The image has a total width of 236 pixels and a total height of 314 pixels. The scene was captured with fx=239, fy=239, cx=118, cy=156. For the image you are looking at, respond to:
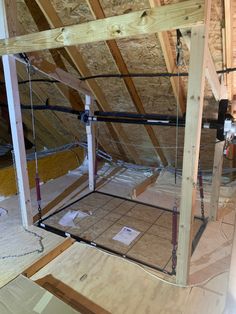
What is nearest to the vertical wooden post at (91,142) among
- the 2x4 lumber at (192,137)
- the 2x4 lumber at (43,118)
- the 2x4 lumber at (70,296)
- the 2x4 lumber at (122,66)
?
the 2x4 lumber at (122,66)

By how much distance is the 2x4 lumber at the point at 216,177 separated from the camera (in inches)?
92.3

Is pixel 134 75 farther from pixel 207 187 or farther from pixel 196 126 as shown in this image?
pixel 207 187

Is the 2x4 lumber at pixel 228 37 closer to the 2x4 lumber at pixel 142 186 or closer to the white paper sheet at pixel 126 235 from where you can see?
the 2x4 lumber at pixel 142 186

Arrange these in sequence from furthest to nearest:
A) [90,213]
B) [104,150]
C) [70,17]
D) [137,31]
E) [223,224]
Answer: [104,150] → [90,213] → [223,224] → [70,17] → [137,31]

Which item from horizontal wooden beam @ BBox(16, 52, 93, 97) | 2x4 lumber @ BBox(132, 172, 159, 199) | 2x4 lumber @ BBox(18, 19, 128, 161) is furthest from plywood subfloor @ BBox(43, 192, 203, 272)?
horizontal wooden beam @ BBox(16, 52, 93, 97)

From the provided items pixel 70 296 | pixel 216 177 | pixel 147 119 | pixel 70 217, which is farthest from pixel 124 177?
pixel 70 296

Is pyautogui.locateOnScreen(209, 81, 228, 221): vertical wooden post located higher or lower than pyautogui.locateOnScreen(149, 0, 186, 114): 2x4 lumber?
lower

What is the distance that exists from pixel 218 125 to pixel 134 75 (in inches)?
45.6

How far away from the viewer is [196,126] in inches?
57.4

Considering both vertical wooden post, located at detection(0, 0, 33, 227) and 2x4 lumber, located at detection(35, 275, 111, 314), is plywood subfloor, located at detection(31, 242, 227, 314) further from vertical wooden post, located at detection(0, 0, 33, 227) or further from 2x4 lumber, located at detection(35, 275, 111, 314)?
vertical wooden post, located at detection(0, 0, 33, 227)

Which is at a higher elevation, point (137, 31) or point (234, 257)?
point (137, 31)

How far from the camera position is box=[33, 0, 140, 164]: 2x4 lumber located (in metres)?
2.33

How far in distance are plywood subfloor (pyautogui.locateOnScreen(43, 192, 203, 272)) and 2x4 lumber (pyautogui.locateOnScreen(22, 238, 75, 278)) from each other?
21cm

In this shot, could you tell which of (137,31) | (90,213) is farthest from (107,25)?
(90,213)
